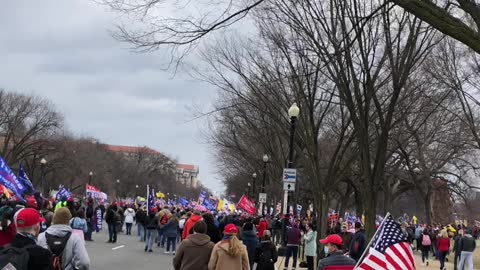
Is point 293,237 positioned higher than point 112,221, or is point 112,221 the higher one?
point 112,221

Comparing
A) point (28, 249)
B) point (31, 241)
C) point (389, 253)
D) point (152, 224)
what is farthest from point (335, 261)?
point (152, 224)

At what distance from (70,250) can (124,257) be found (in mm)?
12518

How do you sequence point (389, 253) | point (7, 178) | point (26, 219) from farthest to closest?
point (7, 178)
point (389, 253)
point (26, 219)

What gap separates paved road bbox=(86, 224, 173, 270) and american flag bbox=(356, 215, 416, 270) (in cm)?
1147

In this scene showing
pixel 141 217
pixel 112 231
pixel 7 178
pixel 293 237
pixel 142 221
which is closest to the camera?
pixel 7 178

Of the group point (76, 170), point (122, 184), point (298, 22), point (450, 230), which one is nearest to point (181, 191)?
point (122, 184)

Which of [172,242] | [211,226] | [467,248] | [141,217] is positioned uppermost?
[141,217]

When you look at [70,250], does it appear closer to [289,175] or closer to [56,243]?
[56,243]

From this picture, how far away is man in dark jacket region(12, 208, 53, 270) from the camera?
5023 mm

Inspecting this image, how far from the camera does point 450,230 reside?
31.8 m

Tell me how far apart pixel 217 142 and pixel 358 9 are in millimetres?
30800

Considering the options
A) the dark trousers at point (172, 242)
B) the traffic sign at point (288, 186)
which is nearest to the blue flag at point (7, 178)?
the dark trousers at point (172, 242)

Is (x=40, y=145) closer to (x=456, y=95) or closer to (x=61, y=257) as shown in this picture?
(x=456, y=95)

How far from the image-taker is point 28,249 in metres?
5.04
